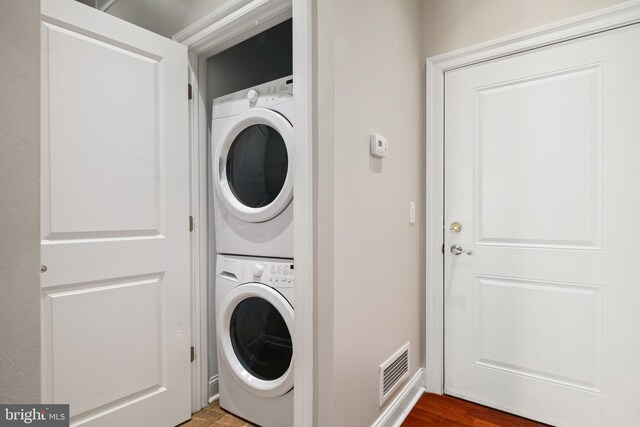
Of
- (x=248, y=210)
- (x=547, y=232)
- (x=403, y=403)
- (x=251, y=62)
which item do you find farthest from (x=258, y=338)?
(x=251, y=62)

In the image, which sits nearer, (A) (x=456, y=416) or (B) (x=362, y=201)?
(B) (x=362, y=201)

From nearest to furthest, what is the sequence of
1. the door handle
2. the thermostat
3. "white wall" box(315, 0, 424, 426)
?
1. "white wall" box(315, 0, 424, 426)
2. the thermostat
3. the door handle

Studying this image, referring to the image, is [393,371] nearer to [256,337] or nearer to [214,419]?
[256,337]

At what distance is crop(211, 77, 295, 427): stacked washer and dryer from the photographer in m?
1.49

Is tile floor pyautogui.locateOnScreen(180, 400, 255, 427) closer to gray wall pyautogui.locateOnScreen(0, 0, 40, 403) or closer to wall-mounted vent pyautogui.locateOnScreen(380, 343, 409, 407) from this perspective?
wall-mounted vent pyautogui.locateOnScreen(380, 343, 409, 407)

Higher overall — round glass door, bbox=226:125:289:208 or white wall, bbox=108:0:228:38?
white wall, bbox=108:0:228:38

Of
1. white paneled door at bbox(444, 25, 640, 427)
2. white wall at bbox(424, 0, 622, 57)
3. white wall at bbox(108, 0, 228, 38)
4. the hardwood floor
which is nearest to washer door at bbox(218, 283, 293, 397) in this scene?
the hardwood floor

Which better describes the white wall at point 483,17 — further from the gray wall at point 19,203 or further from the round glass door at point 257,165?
the gray wall at point 19,203

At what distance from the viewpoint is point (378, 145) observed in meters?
1.41

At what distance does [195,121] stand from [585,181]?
6.72 ft

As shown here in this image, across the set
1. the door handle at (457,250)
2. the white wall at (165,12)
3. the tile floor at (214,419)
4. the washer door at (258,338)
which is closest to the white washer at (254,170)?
the washer door at (258,338)

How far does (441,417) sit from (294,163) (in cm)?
153

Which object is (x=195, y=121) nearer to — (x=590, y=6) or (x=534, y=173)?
(x=534, y=173)

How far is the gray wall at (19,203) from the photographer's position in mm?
490
